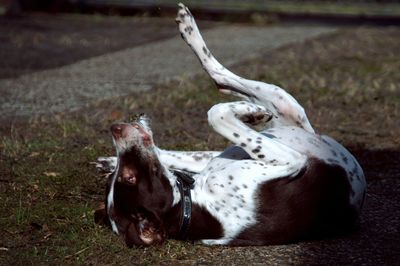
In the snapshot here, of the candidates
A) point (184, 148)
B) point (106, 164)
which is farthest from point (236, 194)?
point (184, 148)

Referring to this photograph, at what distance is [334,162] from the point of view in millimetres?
4852

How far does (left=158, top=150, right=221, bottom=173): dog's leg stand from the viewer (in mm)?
5418

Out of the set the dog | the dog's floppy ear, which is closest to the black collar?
the dog

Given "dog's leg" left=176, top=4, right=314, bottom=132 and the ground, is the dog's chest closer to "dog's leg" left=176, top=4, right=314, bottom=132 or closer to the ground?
the ground

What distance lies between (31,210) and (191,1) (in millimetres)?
11852

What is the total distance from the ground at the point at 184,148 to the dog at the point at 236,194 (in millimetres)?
84

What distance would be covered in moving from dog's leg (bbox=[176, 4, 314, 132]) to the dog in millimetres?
585

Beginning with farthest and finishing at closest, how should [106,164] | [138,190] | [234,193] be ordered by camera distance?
1. [106,164]
2. [234,193]
3. [138,190]

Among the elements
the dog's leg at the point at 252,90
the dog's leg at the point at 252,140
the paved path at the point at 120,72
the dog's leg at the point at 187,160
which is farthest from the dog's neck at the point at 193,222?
the paved path at the point at 120,72

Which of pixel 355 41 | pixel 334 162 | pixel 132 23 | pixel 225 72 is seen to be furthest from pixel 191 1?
pixel 334 162

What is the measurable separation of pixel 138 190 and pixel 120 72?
18.4ft

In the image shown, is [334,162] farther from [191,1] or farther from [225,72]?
[191,1]

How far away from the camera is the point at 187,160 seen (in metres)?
5.45

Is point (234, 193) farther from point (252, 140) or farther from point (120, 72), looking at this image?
point (120, 72)
